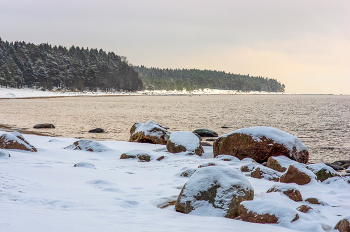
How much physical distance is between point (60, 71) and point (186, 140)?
103 meters

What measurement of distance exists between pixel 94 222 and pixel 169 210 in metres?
1.54

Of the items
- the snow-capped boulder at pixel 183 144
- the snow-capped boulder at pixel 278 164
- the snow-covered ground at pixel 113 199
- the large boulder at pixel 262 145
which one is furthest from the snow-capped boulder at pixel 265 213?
A: the snow-capped boulder at pixel 183 144

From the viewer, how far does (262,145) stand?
11.0 m

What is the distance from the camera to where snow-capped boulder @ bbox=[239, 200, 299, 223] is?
4.46 metres

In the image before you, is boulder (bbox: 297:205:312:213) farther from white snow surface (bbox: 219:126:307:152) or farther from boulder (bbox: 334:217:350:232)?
white snow surface (bbox: 219:126:307:152)

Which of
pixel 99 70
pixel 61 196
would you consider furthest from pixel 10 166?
pixel 99 70

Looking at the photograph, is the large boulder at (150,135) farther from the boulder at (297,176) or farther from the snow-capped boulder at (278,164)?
the boulder at (297,176)

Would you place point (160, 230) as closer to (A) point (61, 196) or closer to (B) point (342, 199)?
(A) point (61, 196)

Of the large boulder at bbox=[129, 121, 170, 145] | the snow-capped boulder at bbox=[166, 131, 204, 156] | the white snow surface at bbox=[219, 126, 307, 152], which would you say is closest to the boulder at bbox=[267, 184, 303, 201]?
the white snow surface at bbox=[219, 126, 307, 152]

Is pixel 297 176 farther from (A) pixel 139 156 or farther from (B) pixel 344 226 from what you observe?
(A) pixel 139 156

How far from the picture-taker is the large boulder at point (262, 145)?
10.8 meters

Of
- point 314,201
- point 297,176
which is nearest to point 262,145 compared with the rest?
point 297,176

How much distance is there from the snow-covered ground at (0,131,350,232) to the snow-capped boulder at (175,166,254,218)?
0.18 metres

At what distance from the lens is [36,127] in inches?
886
